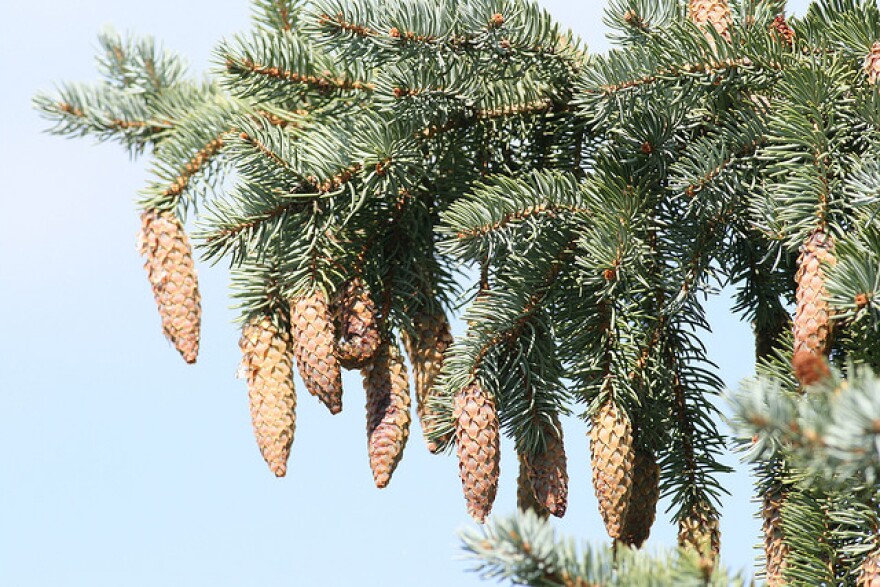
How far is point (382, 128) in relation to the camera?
216 cm

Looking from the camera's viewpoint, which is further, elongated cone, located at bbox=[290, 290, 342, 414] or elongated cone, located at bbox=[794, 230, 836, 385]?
elongated cone, located at bbox=[290, 290, 342, 414]

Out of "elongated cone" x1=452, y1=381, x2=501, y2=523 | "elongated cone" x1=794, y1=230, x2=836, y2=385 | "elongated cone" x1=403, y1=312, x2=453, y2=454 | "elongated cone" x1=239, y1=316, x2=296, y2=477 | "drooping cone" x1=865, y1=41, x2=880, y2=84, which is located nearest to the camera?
"elongated cone" x1=794, y1=230, x2=836, y2=385

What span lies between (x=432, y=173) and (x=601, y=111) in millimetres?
398

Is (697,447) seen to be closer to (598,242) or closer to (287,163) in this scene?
(598,242)

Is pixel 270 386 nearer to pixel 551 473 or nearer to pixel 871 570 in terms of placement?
pixel 551 473

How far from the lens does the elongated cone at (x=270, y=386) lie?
2.24 metres

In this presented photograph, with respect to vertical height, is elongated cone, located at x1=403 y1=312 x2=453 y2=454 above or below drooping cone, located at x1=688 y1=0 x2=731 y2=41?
below

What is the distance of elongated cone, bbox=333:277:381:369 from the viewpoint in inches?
87.6

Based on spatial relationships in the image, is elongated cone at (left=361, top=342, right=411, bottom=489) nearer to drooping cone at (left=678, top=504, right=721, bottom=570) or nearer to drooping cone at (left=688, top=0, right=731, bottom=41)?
drooping cone at (left=678, top=504, right=721, bottom=570)

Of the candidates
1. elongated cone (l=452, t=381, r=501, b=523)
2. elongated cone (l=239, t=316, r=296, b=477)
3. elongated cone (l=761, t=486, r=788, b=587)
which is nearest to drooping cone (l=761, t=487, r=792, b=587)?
elongated cone (l=761, t=486, r=788, b=587)

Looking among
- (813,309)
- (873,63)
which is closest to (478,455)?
(813,309)

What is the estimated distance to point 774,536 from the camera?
2.04 metres

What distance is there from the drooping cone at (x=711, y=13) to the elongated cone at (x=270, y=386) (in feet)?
3.45

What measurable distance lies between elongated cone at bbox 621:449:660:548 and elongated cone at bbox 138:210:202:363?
901 millimetres
